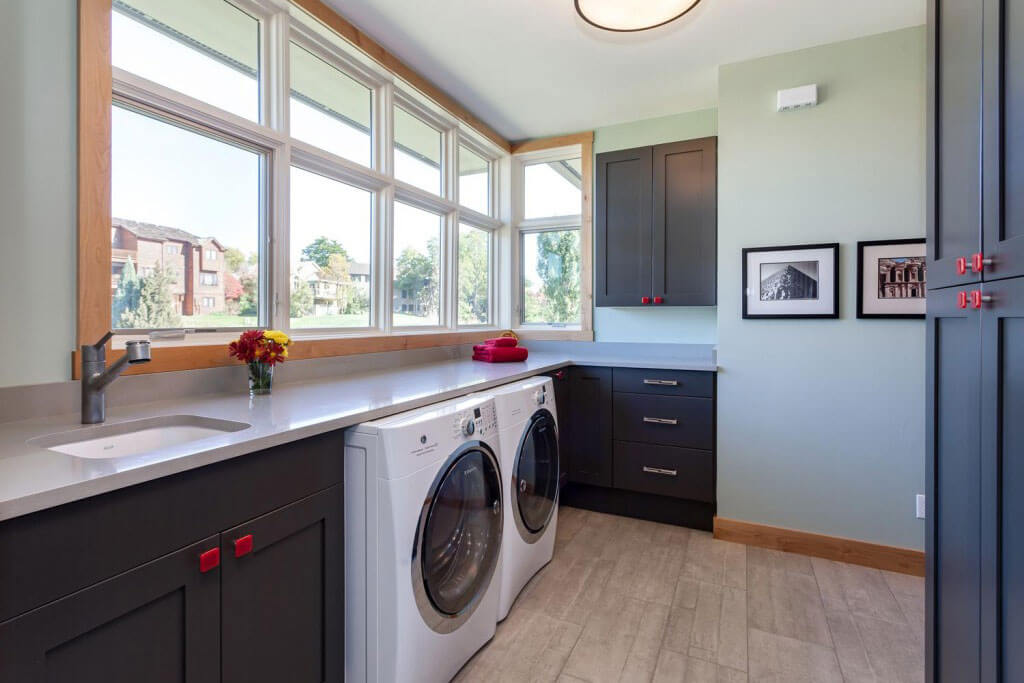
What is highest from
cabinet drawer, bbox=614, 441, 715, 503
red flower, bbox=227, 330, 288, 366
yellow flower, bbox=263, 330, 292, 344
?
yellow flower, bbox=263, 330, 292, 344

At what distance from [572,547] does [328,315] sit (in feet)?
5.87

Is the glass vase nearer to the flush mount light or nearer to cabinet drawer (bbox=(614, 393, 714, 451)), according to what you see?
the flush mount light

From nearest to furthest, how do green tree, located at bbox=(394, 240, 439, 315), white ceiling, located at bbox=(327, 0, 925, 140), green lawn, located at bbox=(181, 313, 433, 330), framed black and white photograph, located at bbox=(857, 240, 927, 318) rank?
green lawn, located at bbox=(181, 313, 433, 330), white ceiling, located at bbox=(327, 0, 925, 140), framed black and white photograph, located at bbox=(857, 240, 927, 318), green tree, located at bbox=(394, 240, 439, 315)

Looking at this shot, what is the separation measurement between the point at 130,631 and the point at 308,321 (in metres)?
1.60

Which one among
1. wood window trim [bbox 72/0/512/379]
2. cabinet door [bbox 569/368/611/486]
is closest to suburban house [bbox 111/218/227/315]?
wood window trim [bbox 72/0/512/379]

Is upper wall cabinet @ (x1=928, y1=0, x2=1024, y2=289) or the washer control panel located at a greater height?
upper wall cabinet @ (x1=928, y1=0, x2=1024, y2=289)

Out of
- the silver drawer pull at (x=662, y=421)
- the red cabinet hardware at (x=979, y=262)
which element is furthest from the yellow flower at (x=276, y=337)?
the silver drawer pull at (x=662, y=421)

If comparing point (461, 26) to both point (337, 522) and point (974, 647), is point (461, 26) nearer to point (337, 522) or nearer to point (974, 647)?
point (337, 522)

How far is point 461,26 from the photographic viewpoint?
2387 millimetres

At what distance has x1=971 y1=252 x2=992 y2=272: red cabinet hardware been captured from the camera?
0.92 meters

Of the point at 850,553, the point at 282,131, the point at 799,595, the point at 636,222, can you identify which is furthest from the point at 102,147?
the point at 850,553

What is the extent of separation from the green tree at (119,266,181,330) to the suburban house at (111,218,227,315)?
2cm

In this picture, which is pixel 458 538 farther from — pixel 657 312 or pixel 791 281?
pixel 657 312

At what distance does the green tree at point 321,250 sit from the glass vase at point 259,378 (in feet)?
2.36
